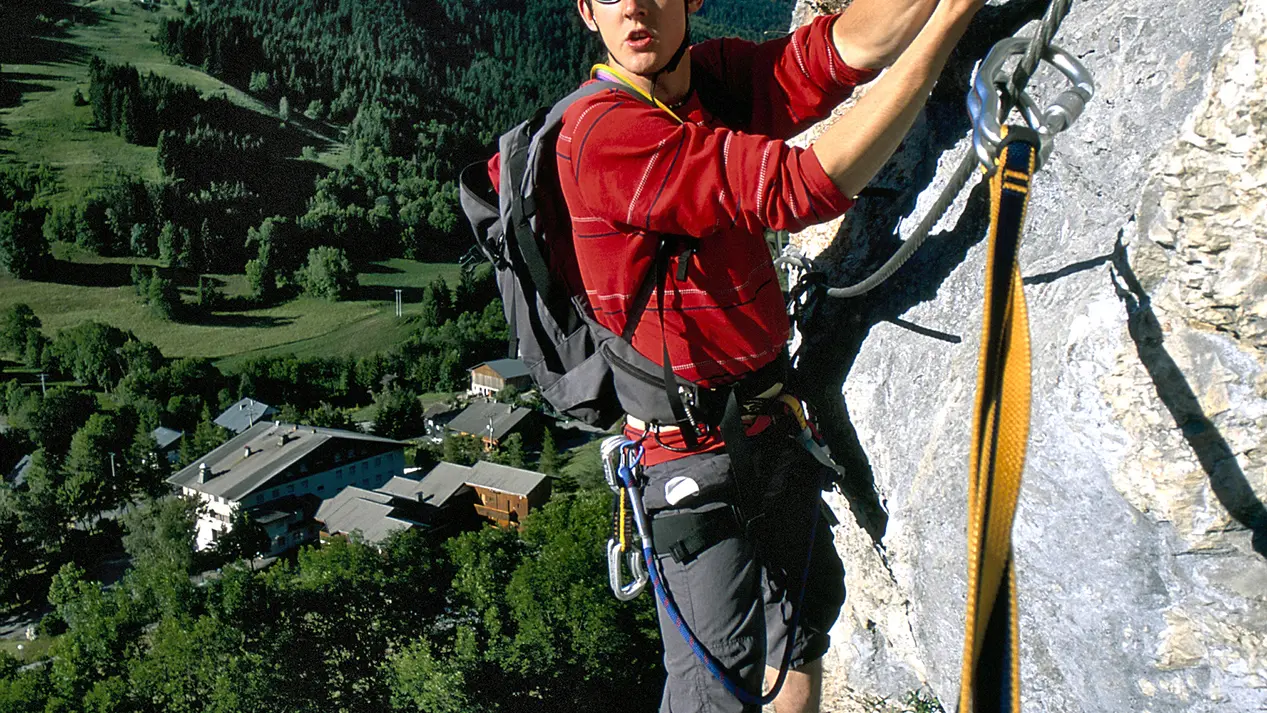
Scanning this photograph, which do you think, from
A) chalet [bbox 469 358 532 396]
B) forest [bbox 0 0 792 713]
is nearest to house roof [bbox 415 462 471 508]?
forest [bbox 0 0 792 713]

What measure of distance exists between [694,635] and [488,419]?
40268 millimetres

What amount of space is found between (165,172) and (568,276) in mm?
81206

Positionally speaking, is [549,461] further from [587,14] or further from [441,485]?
[587,14]

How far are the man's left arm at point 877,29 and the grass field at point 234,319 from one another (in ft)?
183

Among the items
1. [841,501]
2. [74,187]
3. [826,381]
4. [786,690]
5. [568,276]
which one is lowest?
[74,187]

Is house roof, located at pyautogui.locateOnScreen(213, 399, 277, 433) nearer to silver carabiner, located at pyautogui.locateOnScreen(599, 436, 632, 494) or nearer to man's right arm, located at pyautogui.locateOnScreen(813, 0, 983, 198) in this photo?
silver carabiner, located at pyautogui.locateOnScreen(599, 436, 632, 494)

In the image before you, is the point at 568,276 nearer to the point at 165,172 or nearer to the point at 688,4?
the point at 688,4

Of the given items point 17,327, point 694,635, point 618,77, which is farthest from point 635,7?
point 17,327

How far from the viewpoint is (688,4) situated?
2.43 metres

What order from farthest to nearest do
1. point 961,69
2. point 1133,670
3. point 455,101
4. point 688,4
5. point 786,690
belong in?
point 455,101, point 786,690, point 961,69, point 688,4, point 1133,670

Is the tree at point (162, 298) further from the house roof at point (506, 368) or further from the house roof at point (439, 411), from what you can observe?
the house roof at point (506, 368)

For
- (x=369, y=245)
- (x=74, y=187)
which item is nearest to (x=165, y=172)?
(x=74, y=187)

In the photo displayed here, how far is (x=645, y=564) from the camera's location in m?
2.79

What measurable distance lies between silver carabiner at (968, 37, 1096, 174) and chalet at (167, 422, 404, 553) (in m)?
33.2
